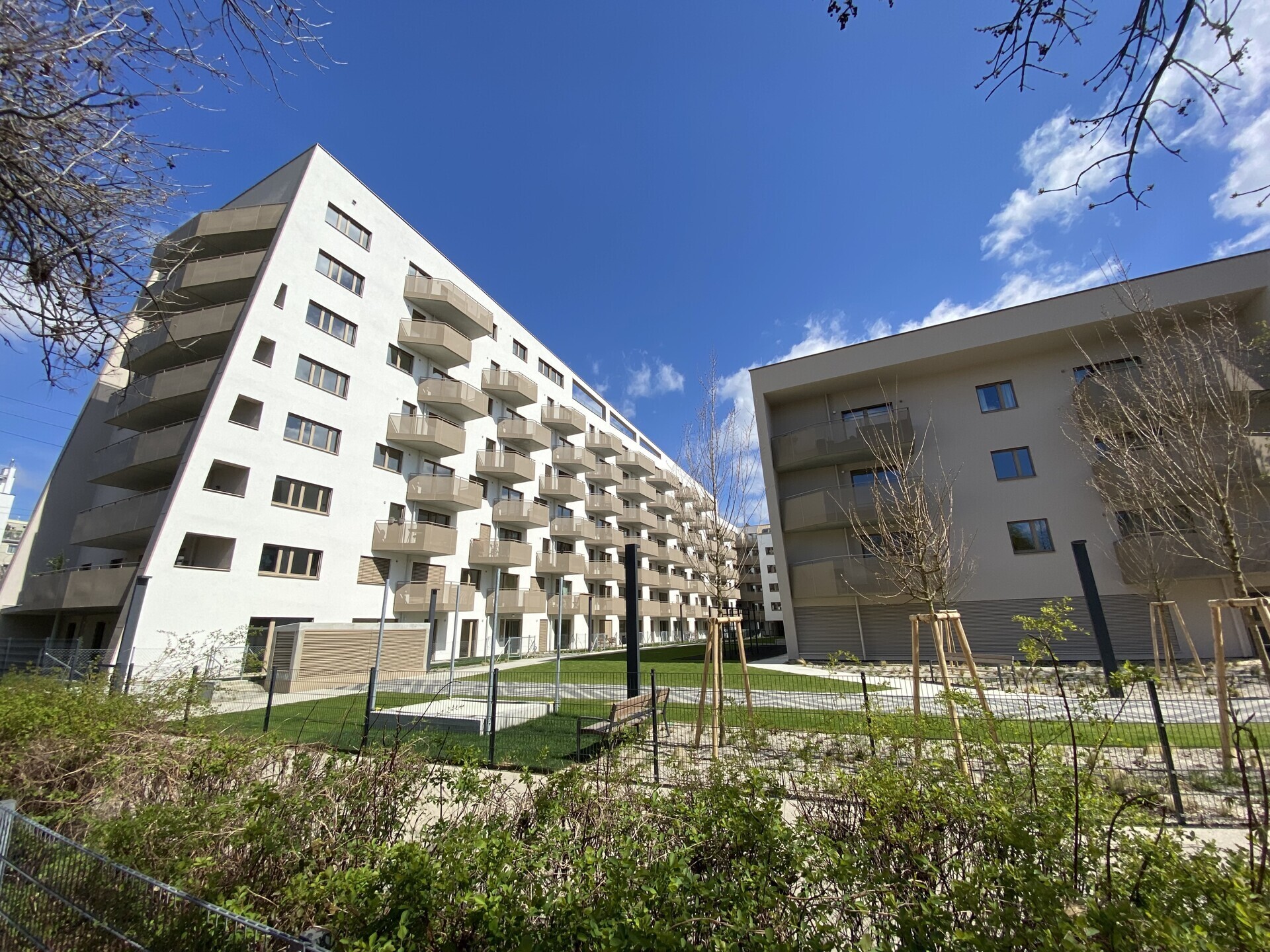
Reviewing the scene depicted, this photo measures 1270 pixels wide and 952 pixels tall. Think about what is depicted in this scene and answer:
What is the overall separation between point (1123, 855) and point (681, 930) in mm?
2194

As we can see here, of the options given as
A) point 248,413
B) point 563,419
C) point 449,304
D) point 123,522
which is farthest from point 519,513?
point 123,522

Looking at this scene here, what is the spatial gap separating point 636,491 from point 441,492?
2432 cm

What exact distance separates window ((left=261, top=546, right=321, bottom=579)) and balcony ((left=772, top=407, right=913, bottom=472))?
66.2 ft

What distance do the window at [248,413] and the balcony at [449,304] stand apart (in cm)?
1047

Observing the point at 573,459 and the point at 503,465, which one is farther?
the point at 573,459

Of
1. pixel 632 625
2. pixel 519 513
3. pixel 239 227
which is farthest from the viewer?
pixel 519 513

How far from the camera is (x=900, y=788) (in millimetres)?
3061

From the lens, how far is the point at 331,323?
23.8 m

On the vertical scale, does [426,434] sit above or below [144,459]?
above

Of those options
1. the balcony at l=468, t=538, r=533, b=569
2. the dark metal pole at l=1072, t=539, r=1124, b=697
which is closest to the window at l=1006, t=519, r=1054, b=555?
the dark metal pole at l=1072, t=539, r=1124, b=697

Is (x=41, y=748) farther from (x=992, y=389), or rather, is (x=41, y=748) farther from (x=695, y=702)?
(x=992, y=389)

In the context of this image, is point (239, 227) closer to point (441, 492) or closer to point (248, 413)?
point (248, 413)

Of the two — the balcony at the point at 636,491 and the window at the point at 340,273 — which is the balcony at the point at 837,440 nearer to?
the window at the point at 340,273

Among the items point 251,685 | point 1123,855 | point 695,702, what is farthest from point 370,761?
point 251,685
